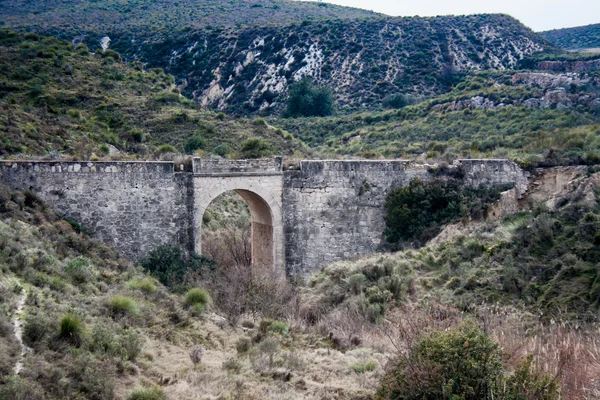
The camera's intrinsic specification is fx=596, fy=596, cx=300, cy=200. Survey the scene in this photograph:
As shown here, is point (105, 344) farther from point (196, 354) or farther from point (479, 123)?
point (479, 123)

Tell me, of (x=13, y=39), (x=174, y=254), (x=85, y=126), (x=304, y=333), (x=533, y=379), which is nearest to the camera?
(x=533, y=379)

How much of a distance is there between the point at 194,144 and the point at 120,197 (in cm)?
1161

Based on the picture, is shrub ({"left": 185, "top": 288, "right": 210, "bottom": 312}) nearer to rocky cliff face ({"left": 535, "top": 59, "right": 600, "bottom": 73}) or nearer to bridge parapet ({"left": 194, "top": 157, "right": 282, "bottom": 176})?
bridge parapet ({"left": 194, "top": 157, "right": 282, "bottom": 176})

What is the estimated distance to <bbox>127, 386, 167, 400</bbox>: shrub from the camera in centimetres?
841

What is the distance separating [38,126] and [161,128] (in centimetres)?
781

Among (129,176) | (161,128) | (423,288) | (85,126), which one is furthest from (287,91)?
(423,288)

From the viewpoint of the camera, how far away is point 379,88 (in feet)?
144

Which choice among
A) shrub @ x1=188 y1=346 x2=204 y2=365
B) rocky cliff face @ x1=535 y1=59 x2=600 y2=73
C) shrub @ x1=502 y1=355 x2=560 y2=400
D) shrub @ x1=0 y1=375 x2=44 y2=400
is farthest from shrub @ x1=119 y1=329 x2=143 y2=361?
rocky cliff face @ x1=535 y1=59 x2=600 y2=73

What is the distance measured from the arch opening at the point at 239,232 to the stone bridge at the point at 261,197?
13 cm

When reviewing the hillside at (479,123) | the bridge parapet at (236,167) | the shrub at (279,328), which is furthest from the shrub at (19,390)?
the hillside at (479,123)

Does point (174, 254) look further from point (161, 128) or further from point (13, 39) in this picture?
point (13, 39)

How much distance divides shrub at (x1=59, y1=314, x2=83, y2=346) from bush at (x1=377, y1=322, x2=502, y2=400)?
16.5ft

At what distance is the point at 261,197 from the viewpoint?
64.0ft

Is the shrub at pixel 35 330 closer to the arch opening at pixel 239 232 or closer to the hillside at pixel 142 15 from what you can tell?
the arch opening at pixel 239 232
